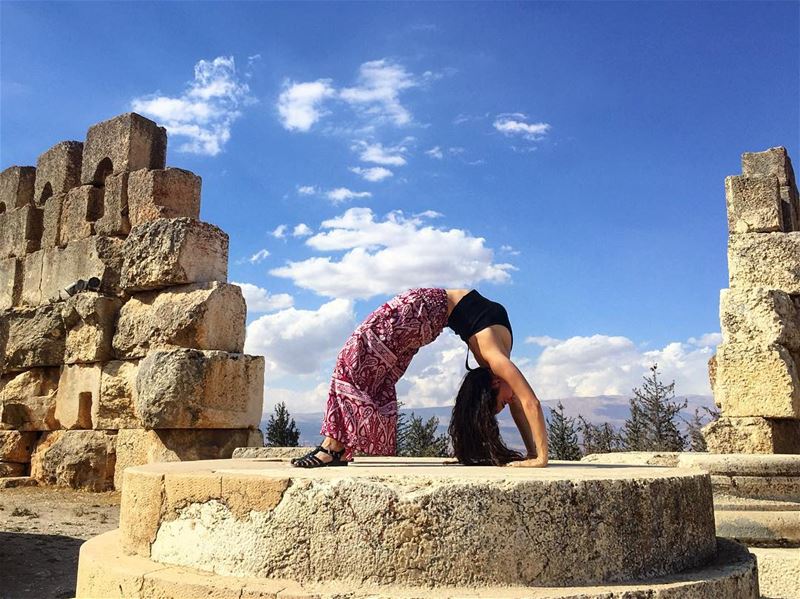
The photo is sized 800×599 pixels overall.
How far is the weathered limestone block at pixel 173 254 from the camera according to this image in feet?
26.9

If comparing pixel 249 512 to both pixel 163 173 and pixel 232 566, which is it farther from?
pixel 163 173

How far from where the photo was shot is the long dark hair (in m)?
3.88

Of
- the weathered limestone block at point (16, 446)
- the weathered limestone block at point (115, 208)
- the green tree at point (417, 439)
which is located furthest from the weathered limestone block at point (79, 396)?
the green tree at point (417, 439)

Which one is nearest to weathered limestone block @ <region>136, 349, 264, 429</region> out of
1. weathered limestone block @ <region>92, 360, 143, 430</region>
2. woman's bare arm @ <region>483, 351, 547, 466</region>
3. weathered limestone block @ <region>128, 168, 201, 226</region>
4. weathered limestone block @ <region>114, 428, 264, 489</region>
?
weathered limestone block @ <region>114, 428, 264, 489</region>

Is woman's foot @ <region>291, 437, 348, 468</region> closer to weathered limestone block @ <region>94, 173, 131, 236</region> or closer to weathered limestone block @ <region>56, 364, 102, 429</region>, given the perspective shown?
weathered limestone block @ <region>56, 364, 102, 429</region>

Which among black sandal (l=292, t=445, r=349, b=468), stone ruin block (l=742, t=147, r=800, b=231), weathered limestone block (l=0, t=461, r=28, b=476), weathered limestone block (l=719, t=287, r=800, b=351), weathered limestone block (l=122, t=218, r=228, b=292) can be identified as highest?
stone ruin block (l=742, t=147, r=800, b=231)

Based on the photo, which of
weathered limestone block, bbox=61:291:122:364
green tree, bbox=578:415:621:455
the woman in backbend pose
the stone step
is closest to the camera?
the stone step

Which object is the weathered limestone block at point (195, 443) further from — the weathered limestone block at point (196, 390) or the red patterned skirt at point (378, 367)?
the red patterned skirt at point (378, 367)

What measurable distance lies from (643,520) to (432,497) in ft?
2.76

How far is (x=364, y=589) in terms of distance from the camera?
8.25 feet

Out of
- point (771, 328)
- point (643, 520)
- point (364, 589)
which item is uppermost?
point (771, 328)

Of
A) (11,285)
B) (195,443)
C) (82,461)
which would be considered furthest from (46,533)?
(11,285)

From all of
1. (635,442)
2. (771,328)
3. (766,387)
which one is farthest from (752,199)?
(635,442)

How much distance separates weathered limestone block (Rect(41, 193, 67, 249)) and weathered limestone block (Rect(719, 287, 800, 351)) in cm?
877
